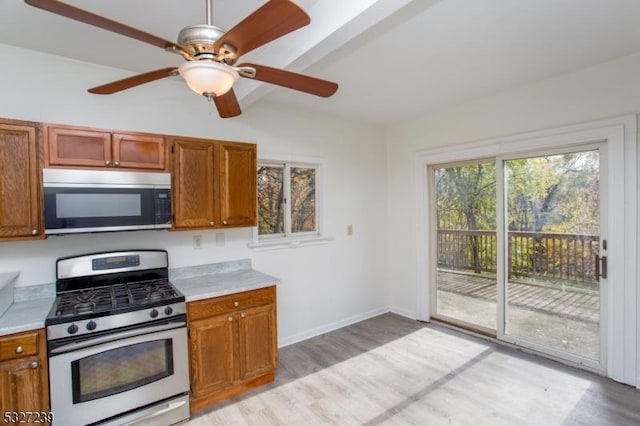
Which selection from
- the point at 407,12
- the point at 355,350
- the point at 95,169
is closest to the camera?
the point at 407,12

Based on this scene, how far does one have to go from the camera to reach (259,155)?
332 centimetres

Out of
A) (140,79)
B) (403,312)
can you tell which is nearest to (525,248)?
(403,312)

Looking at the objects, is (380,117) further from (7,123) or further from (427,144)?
(7,123)

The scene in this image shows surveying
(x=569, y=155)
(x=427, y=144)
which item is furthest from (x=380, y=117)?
(x=569, y=155)

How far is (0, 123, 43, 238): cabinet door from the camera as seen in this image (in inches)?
77.9

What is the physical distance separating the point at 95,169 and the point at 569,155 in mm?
3914

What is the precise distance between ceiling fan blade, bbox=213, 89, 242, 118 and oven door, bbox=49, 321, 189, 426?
1474 mm

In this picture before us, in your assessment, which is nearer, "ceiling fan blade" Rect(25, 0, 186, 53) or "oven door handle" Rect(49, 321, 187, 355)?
"ceiling fan blade" Rect(25, 0, 186, 53)

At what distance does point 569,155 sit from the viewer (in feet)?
9.78

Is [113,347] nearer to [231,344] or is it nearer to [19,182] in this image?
[231,344]

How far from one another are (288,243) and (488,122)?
8.08 ft

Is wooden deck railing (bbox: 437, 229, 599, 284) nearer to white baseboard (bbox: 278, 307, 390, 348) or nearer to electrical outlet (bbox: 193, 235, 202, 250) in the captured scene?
white baseboard (bbox: 278, 307, 390, 348)

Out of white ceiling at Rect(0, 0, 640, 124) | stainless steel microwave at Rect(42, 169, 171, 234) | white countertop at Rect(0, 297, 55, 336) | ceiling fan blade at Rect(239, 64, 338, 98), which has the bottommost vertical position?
white countertop at Rect(0, 297, 55, 336)

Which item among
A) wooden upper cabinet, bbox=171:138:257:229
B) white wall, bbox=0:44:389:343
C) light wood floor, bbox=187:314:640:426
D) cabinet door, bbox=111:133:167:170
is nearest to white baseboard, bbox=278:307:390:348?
white wall, bbox=0:44:389:343
